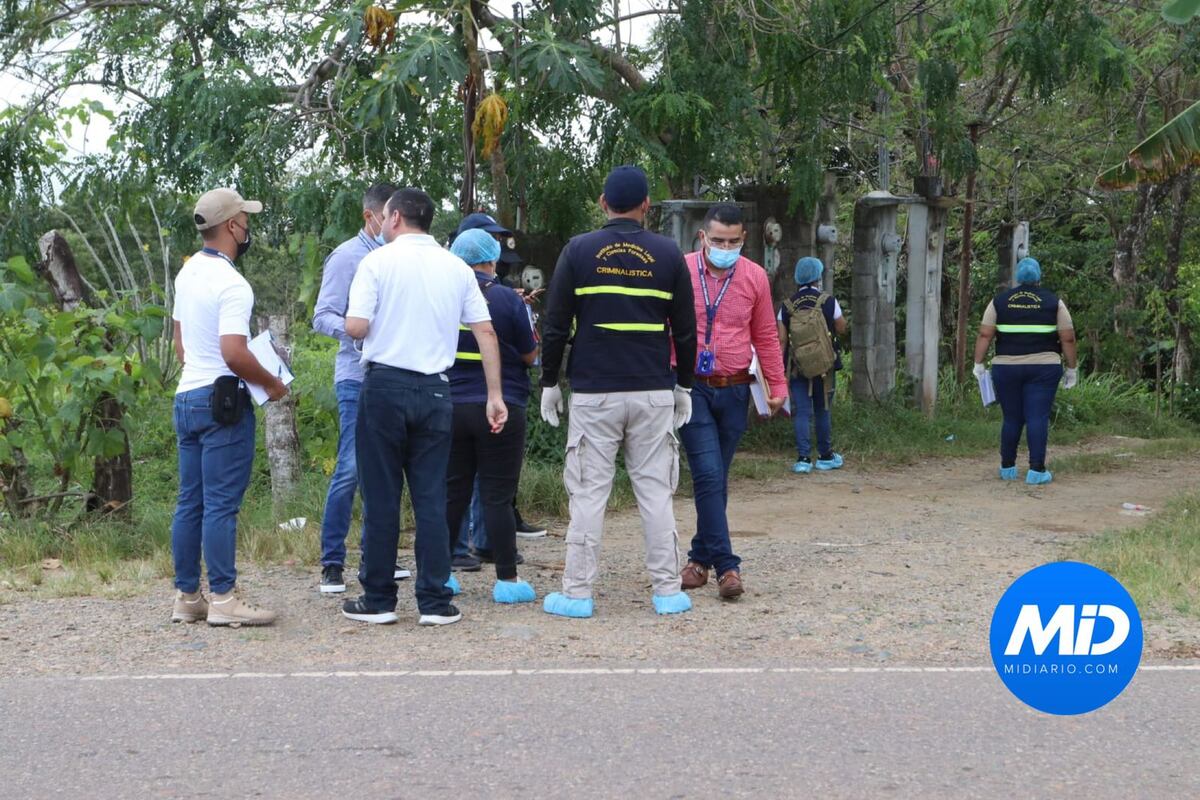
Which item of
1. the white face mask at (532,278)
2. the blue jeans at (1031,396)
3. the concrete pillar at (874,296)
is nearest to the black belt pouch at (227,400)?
the white face mask at (532,278)

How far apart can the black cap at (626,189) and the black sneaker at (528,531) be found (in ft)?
10.3

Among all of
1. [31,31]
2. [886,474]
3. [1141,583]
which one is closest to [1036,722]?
[1141,583]

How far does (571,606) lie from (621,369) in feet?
3.85

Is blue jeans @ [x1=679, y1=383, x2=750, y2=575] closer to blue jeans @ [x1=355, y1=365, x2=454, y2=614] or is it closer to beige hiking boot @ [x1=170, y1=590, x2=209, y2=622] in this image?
blue jeans @ [x1=355, y1=365, x2=454, y2=614]

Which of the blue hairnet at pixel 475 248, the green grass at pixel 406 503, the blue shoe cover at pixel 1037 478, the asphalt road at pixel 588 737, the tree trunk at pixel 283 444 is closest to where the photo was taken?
the asphalt road at pixel 588 737

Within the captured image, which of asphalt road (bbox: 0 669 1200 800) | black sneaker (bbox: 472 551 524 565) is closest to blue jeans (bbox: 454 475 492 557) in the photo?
black sneaker (bbox: 472 551 524 565)

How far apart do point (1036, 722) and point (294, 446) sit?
6640mm

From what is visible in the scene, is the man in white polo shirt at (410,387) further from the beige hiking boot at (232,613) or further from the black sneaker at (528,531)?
the black sneaker at (528,531)

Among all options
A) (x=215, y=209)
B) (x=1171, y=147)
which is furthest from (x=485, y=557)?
(x=1171, y=147)

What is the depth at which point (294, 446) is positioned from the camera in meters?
10.2

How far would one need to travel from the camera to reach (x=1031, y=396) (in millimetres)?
11484

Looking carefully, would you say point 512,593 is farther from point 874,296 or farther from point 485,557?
point 874,296

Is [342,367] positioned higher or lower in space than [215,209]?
lower

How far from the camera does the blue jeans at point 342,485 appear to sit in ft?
22.8
